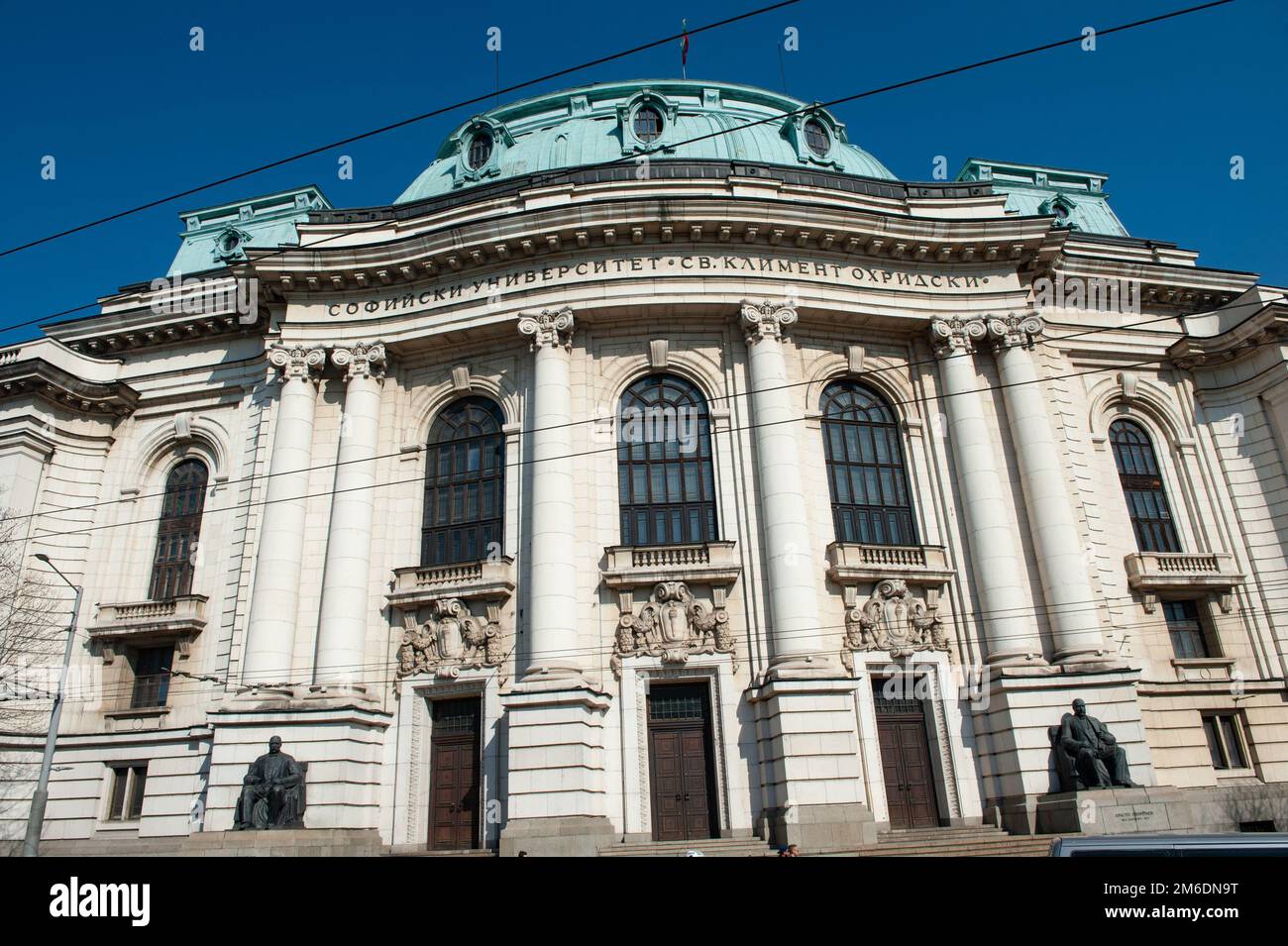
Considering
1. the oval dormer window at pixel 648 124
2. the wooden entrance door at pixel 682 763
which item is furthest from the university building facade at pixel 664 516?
the oval dormer window at pixel 648 124

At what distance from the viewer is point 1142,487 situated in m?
28.9

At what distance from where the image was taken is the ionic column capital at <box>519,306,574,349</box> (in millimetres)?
25875

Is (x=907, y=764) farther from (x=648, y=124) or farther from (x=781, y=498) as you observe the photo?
(x=648, y=124)

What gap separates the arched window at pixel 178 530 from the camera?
28.4 meters

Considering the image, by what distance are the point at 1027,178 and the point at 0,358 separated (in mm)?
39957

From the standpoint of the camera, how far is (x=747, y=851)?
20453 millimetres

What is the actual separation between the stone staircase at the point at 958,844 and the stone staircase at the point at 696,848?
2103 mm

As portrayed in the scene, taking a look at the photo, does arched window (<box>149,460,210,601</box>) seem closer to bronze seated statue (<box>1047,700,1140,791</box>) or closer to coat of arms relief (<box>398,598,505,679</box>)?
coat of arms relief (<box>398,598,505,679</box>)

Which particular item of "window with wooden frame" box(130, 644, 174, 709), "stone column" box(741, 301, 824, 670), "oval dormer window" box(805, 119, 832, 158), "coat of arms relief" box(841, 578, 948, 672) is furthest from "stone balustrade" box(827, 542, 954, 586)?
"window with wooden frame" box(130, 644, 174, 709)

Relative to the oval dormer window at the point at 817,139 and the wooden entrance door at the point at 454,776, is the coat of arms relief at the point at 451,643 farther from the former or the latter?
the oval dormer window at the point at 817,139

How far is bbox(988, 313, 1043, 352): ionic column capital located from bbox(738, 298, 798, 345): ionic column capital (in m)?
6.50

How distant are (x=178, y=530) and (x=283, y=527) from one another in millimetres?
6149

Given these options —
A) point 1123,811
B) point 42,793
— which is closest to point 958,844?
point 1123,811
